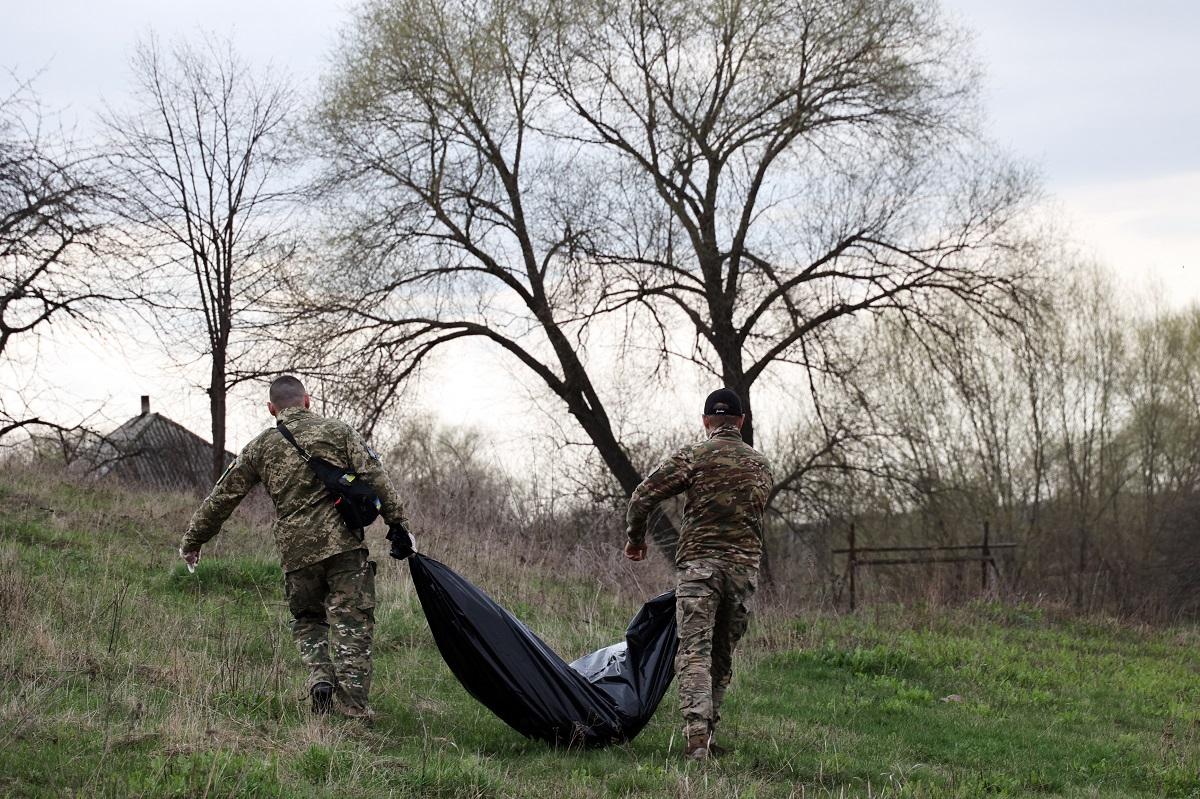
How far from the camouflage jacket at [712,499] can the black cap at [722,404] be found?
8.4 inches

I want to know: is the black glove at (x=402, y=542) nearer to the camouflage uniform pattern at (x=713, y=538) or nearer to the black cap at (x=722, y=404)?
the camouflage uniform pattern at (x=713, y=538)

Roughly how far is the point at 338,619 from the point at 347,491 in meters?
0.71

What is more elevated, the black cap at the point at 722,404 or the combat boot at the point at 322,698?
the black cap at the point at 722,404

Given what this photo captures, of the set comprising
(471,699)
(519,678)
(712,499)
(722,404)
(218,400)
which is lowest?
(471,699)

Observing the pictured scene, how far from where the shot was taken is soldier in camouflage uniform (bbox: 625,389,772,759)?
6.67 metres

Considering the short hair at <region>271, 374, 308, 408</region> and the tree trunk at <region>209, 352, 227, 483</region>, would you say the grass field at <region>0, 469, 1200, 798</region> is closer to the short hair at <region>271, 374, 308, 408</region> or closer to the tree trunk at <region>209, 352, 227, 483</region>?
the short hair at <region>271, 374, 308, 408</region>

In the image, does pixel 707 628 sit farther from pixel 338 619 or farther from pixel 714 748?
pixel 338 619

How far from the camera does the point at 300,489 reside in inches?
267

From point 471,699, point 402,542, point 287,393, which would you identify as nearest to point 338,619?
point 402,542

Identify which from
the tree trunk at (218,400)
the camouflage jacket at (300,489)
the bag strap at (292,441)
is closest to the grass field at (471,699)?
the camouflage jacket at (300,489)

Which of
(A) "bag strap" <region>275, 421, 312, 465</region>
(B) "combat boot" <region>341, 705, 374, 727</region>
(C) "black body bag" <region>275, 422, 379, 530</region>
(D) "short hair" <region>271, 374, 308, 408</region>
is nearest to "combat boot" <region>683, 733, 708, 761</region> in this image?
(B) "combat boot" <region>341, 705, 374, 727</region>

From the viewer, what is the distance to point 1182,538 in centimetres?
2988

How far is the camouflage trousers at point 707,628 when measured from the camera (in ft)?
21.4

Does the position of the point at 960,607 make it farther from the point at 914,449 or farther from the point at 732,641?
the point at 732,641
